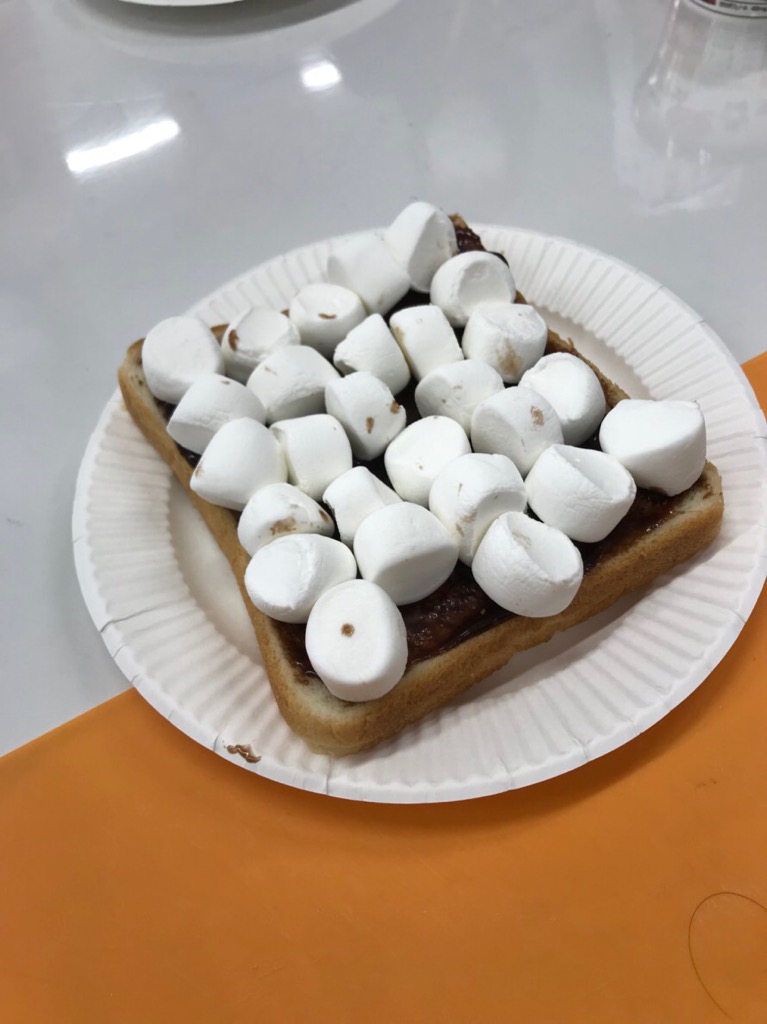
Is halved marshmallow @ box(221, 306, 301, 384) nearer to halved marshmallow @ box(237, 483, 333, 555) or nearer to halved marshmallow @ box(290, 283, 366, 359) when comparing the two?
halved marshmallow @ box(290, 283, 366, 359)

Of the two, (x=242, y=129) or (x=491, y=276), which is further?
(x=242, y=129)

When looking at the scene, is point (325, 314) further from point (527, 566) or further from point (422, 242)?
point (527, 566)

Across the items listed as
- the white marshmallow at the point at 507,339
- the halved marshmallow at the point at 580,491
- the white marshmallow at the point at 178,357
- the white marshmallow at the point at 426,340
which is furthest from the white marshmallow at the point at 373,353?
the halved marshmallow at the point at 580,491

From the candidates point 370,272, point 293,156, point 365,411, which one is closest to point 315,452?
point 365,411

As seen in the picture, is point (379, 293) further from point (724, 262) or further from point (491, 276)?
point (724, 262)

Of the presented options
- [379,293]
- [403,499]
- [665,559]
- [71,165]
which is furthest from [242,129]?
[665,559]
